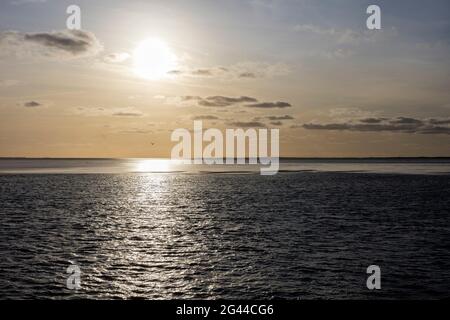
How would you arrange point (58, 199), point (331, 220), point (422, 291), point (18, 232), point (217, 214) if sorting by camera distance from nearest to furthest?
point (422, 291), point (18, 232), point (331, 220), point (217, 214), point (58, 199)

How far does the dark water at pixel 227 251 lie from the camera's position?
94.6 ft

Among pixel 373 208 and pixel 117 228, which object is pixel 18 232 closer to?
pixel 117 228

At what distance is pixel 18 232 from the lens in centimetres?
4828

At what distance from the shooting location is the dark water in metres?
28.8

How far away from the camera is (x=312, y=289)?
2861 cm

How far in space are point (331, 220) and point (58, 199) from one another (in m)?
52.2

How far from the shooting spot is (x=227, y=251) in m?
39.9

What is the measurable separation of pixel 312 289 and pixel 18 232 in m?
33.1

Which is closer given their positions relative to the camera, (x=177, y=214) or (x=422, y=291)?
(x=422, y=291)

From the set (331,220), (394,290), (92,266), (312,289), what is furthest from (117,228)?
(394,290)

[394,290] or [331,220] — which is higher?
[331,220]
